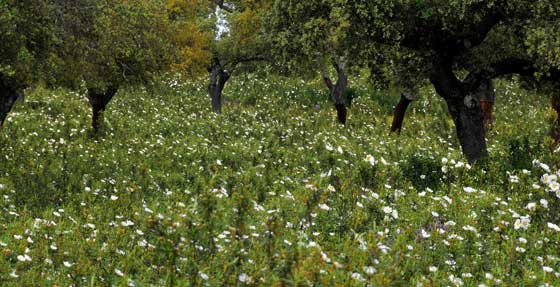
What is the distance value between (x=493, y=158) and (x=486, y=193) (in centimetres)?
429

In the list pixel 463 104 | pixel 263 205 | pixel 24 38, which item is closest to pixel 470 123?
pixel 463 104

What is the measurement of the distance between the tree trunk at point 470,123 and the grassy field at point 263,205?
0.63 meters

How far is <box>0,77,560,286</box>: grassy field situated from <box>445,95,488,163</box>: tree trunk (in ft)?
2.06

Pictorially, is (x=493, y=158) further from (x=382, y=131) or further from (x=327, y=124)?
(x=327, y=124)

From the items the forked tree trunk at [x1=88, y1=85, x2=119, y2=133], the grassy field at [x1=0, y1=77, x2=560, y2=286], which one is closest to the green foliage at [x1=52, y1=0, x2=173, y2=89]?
the grassy field at [x1=0, y1=77, x2=560, y2=286]

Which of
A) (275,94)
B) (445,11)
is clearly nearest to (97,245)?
(445,11)

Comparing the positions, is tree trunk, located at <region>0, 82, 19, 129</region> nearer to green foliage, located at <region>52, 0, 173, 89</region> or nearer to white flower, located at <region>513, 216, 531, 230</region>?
green foliage, located at <region>52, 0, 173, 89</region>

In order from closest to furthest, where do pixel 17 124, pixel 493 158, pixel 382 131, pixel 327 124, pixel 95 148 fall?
pixel 493 158 → pixel 95 148 → pixel 17 124 → pixel 382 131 → pixel 327 124

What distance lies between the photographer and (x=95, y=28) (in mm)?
13227

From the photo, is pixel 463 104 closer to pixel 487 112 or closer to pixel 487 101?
pixel 487 101

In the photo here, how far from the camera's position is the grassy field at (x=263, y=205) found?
6.19 metres

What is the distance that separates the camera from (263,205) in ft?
36.2

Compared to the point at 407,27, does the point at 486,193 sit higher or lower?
lower

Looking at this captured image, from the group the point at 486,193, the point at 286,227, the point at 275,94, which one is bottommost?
the point at 286,227
